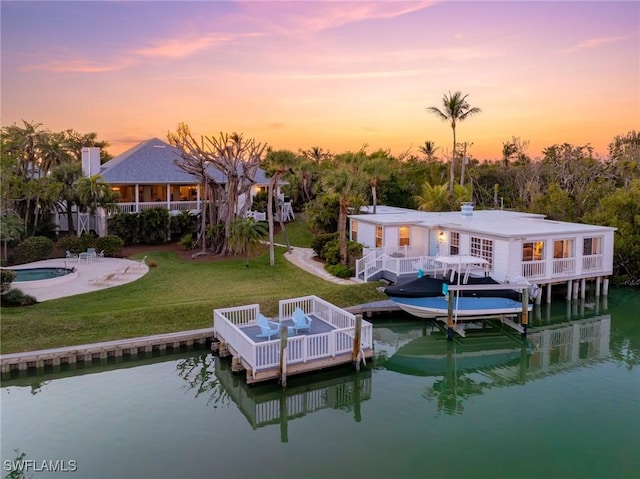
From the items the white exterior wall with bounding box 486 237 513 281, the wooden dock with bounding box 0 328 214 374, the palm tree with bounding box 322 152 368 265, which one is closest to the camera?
the wooden dock with bounding box 0 328 214 374

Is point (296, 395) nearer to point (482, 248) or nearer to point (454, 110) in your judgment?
point (482, 248)

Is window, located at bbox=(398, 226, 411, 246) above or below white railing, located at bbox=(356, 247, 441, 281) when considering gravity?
above

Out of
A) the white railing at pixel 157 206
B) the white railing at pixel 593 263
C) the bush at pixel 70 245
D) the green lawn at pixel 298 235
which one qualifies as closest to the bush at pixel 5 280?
the bush at pixel 70 245

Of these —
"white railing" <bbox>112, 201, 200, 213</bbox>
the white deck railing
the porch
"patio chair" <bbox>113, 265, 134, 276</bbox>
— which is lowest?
the white deck railing

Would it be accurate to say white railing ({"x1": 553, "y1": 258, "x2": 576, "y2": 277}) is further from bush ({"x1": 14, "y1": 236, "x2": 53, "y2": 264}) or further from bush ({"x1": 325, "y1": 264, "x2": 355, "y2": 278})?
bush ({"x1": 14, "y1": 236, "x2": 53, "y2": 264})

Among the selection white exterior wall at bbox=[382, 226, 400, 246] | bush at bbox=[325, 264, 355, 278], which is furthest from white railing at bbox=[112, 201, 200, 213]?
white exterior wall at bbox=[382, 226, 400, 246]

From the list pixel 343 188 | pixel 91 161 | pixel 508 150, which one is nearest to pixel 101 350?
pixel 343 188

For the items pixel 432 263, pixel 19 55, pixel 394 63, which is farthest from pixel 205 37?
pixel 432 263
